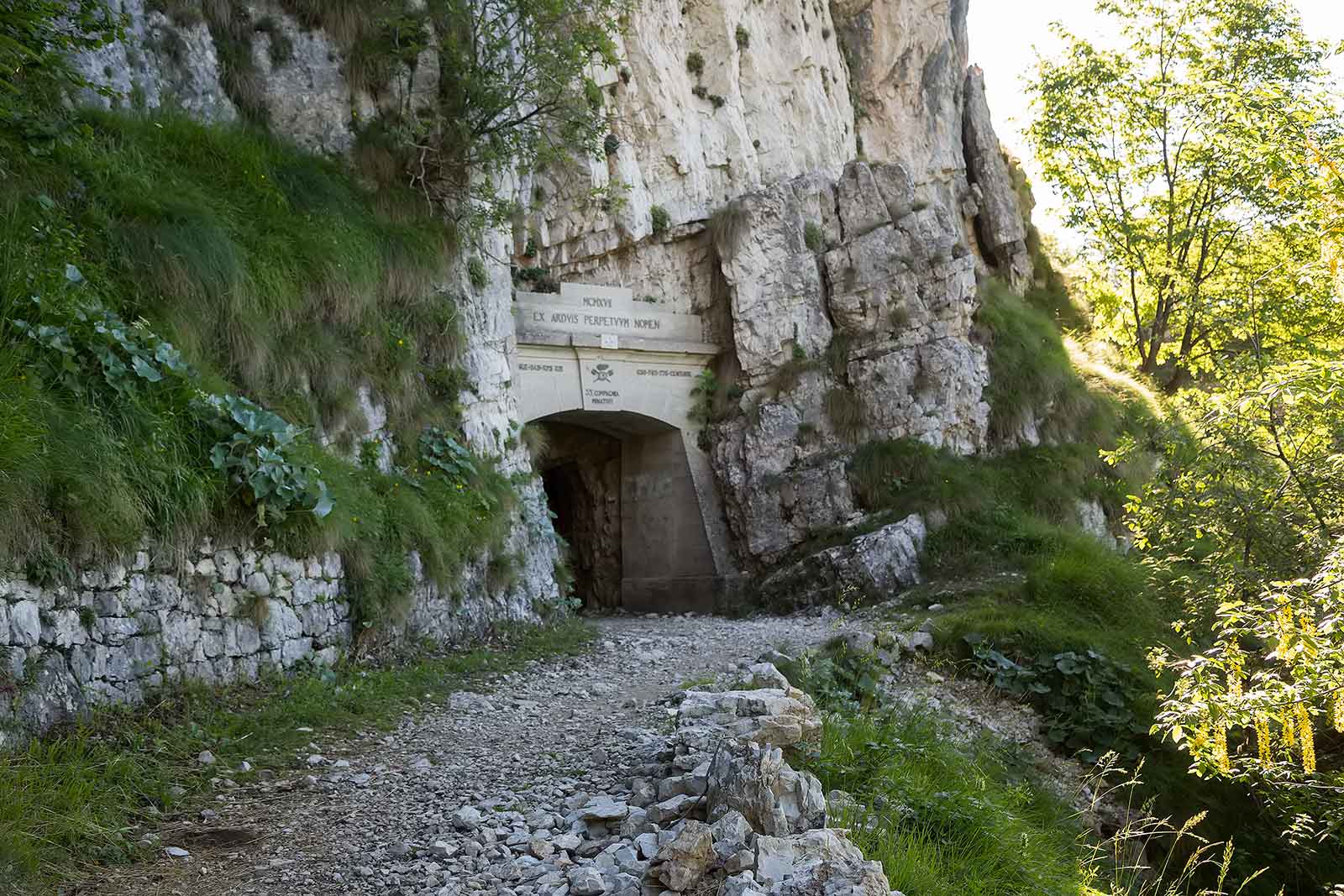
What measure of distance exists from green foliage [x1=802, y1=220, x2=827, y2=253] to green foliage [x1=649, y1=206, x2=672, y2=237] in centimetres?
232

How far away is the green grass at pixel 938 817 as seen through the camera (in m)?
4.48

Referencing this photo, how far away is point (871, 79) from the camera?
20.6 metres

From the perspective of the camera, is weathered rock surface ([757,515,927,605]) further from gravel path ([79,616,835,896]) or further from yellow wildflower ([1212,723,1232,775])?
yellow wildflower ([1212,723,1232,775])

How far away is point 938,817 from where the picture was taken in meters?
5.03

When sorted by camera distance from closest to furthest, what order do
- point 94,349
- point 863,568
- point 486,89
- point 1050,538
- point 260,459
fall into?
point 94,349 < point 260,459 < point 486,89 < point 863,568 < point 1050,538

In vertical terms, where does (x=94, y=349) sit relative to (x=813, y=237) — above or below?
below

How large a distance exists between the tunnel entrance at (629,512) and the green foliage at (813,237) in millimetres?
3698

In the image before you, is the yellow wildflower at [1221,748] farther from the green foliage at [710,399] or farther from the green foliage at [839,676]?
the green foliage at [710,399]

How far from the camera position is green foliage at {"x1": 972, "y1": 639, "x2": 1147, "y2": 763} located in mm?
8688

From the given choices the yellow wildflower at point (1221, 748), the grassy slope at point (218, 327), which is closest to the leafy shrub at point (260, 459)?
the grassy slope at point (218, 327)

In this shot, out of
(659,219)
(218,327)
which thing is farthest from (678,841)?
(659,219)

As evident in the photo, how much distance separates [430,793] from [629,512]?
451 inches

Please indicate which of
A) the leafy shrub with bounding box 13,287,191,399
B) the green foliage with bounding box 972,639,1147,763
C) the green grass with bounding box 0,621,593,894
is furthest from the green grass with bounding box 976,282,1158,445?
the leafy shrub with bounding box 13,287,191,399

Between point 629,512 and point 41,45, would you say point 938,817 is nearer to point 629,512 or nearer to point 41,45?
point 41,45
